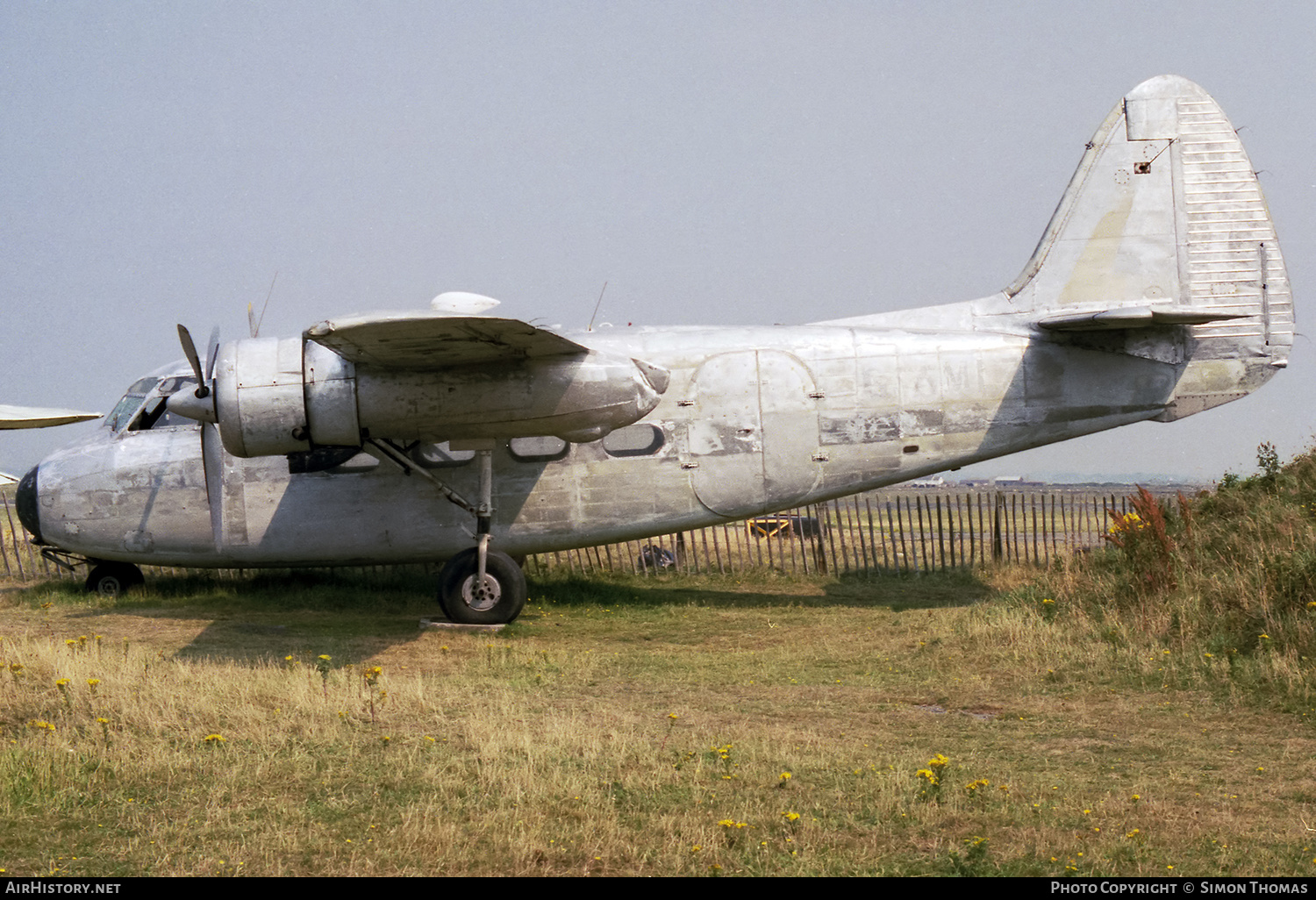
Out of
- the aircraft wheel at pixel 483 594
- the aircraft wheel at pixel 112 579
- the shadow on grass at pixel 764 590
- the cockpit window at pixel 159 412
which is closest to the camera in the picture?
the aircraft wheel at pixel 483 594

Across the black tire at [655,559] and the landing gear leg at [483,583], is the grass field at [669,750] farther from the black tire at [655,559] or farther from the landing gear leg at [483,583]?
the black tire at [655,559]

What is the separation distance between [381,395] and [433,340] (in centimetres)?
127

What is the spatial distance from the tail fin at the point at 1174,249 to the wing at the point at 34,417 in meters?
10.9

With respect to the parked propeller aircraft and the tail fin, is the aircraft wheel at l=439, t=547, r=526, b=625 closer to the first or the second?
the parked propeller aircraft

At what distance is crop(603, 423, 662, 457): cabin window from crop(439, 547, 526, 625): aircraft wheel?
79.9 inches

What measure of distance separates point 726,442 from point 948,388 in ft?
9.57

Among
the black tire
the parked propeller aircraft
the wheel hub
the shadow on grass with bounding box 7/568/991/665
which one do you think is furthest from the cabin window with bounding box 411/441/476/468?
the black tire

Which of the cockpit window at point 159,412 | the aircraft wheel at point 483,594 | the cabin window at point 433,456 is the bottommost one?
the aircraft wheel at point 483,594

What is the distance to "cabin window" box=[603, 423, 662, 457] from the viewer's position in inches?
528

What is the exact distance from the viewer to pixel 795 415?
13328mm

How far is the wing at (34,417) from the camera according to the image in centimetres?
970

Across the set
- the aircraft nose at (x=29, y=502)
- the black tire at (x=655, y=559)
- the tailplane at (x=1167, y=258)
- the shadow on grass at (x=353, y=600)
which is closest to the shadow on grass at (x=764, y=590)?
the shadow on grass at (x=353, y=600)
